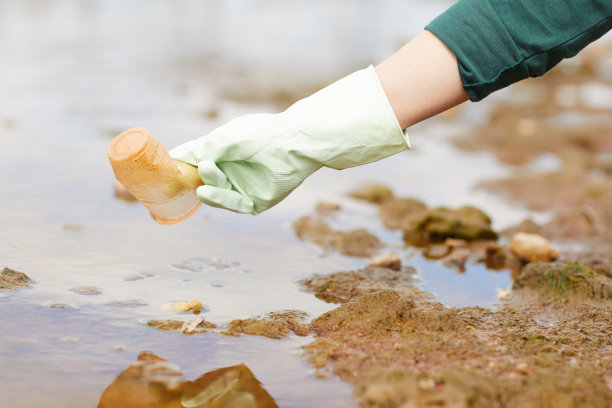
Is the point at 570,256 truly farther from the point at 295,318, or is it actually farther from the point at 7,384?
the point at 7,384

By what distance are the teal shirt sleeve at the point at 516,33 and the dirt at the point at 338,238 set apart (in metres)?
1.12

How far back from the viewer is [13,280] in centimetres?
192

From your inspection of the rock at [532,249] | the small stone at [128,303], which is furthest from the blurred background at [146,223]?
the rock at [532,249]

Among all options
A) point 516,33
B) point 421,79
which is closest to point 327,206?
point 421,79

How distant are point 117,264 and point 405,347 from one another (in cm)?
102

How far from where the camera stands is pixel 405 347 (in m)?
1.65

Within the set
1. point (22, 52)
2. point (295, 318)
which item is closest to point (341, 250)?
point (295, 318)

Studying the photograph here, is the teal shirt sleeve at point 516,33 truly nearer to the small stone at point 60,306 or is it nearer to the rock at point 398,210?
the small stone at point 60,306

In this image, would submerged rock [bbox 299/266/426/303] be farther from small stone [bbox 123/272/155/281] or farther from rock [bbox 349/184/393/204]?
rock [bbox 349/184/393/204]

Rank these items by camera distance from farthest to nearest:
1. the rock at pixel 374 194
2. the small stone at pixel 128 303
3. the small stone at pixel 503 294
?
1. the rock at pixel 374 194
2. the small stone at pixel 503 294
3. the small stone at pixel 128 303

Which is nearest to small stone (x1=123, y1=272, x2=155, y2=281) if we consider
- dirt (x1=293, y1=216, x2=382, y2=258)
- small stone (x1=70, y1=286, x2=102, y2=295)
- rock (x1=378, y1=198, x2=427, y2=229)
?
small stone (x1=70, y1=286, x2=102, y2=295)

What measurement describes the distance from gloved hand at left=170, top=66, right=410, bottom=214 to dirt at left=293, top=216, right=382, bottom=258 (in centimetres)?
88

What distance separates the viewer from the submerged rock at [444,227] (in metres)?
2.95

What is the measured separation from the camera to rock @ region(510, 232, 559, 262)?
275 cm
